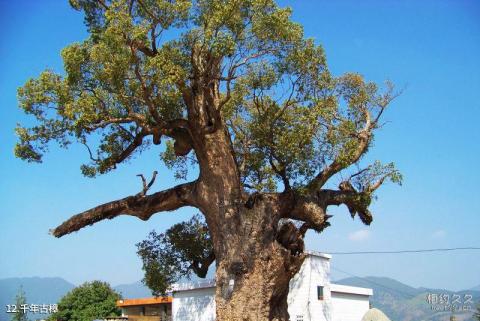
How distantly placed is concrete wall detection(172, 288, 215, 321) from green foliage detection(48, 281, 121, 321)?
49.1 ft

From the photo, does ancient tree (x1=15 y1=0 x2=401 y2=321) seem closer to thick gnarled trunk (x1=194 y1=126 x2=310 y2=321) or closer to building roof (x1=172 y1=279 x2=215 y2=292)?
thick gnarled trunk (x1=194 y1=126 x2=310 y2=321)

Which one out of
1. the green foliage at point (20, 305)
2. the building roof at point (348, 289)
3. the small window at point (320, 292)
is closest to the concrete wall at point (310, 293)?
the small window at point (320, 292)

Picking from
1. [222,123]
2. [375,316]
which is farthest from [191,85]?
[375,316]

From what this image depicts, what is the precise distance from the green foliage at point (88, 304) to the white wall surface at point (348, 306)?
1879cm

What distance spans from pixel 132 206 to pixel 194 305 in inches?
441

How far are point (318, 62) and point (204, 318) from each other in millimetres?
13330

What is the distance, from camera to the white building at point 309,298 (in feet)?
69.5

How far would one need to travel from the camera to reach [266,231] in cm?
1251

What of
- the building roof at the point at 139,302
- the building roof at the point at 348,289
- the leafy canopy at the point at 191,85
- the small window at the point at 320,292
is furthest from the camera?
the building roof at the point at 139,302

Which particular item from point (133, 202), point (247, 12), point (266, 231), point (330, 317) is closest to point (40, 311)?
point (330, 317)

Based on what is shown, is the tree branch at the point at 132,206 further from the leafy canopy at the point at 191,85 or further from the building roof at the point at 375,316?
the building roof at the point at 375,316

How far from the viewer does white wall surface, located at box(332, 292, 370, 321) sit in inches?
929

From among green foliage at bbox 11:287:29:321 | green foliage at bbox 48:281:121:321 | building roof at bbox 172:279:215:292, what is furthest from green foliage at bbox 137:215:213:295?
green foliage at bbox 48:281:121:321

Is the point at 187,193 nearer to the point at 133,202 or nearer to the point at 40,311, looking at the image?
the point at 133,202
